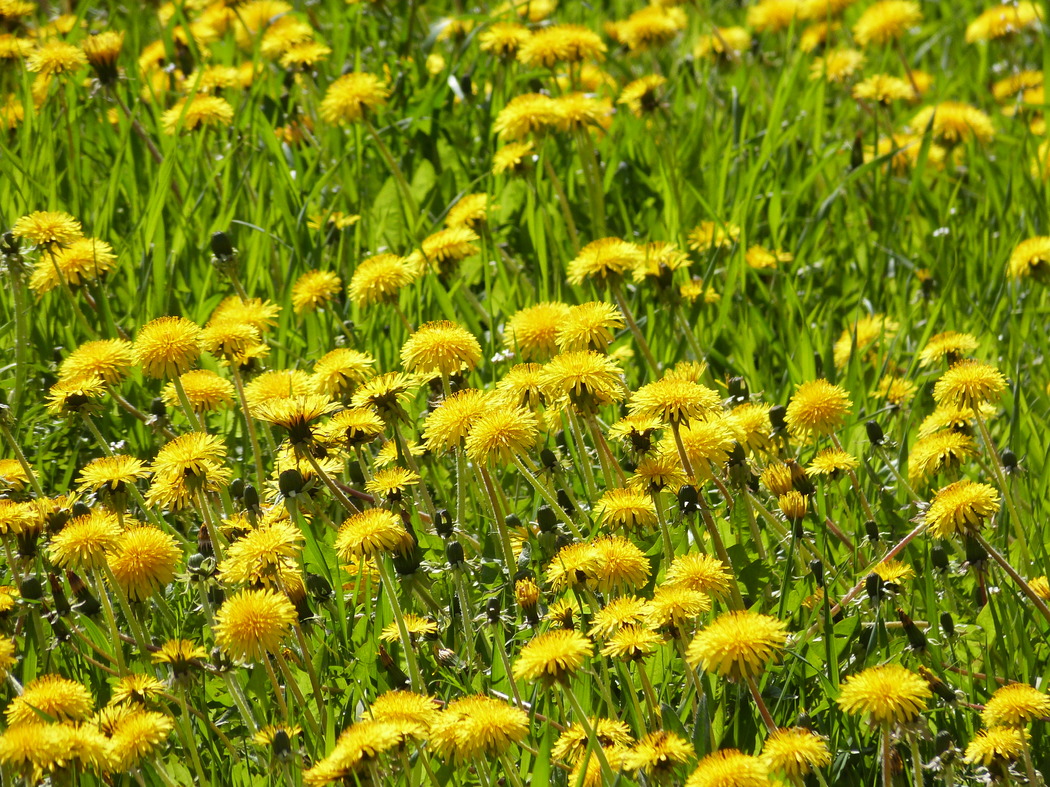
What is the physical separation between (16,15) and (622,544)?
127 inches

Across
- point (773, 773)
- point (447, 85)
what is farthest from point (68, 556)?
point (447, 85)

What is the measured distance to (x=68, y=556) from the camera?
2070 millimetres

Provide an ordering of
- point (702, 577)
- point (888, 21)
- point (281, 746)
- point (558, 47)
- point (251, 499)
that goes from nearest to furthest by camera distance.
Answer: point (281, 746) < point (702, 577) < point (251, 499) < point (558, 47) < point (888, 21)

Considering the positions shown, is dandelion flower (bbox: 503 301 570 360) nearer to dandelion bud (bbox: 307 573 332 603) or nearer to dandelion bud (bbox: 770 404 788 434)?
dandelion bud (bbox: 770 404 788 434)

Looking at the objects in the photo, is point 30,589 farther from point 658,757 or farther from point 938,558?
point 938,558

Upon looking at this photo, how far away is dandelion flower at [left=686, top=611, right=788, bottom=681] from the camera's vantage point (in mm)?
1744

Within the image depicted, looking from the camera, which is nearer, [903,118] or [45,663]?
[45,663]

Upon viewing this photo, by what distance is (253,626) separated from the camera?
1889mm

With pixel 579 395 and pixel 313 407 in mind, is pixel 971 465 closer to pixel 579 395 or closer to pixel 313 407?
pixel 579 395

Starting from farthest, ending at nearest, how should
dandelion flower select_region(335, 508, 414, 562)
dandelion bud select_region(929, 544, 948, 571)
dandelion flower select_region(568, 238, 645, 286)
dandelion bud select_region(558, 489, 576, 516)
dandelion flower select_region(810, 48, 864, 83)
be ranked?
1. dandelion flower select_region(810, 48, 864, 83)
2. dandelion flower select_region(568, 238, 645, 286)
3. dandelion bud select_region(558, 489, 576, 516)
4. dandelion bud select_region(929, 544, 948, 571)
5. dandelion flower select_region(335, 508, 414, 562)

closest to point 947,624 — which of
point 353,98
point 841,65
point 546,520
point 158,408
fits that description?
point 546,520

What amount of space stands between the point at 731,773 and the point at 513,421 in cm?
78

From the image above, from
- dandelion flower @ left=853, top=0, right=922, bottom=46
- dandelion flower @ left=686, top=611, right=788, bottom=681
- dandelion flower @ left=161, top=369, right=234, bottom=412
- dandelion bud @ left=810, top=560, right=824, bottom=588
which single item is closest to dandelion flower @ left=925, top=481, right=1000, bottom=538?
dandelion bud @ left=810, top=560, right=824, bottom=588

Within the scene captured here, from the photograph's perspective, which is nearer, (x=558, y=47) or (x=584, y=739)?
(x=584, y=739)
